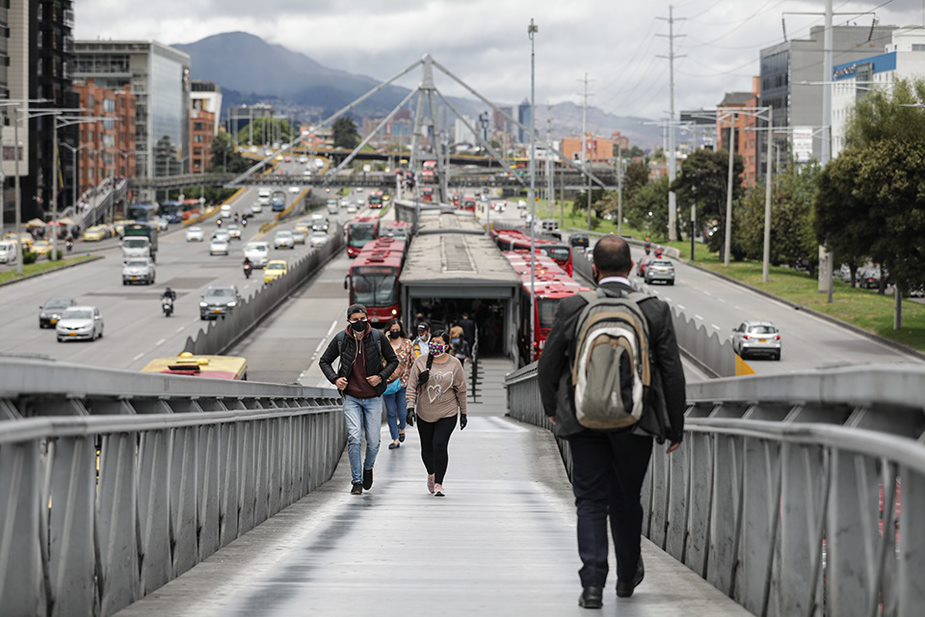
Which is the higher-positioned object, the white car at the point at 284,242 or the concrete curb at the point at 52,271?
the white car at the point at 284,242

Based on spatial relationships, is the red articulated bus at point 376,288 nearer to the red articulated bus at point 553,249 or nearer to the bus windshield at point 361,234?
the red articulated bus at point 553,249

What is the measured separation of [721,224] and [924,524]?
102m

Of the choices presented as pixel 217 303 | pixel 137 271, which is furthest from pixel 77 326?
pixel 137 271

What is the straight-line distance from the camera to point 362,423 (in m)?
15.0

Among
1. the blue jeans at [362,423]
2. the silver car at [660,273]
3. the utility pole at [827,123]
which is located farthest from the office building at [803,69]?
the blue jeans at [362,423]

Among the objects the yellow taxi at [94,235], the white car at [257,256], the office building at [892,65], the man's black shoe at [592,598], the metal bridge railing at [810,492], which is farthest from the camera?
the office building at [892,65]

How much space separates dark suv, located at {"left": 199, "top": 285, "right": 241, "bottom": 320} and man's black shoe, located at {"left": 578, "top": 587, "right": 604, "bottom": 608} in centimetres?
5724

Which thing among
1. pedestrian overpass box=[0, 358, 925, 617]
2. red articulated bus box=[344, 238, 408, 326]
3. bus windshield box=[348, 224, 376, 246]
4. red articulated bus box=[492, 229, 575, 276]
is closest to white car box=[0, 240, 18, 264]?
bus windshield box=[348, 224, 376, 246]

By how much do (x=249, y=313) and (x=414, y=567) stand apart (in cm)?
5057

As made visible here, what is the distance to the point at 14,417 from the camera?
5.44 metres

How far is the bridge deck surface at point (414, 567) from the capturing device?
7121mm

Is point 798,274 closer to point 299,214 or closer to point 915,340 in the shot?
point 915,340

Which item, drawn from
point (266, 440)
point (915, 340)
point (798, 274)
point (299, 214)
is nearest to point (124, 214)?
point (299, 214)

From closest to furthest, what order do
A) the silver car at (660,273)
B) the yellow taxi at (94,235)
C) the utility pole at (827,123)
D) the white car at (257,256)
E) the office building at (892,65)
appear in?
the utility pole at (827,123)
the silver car at (660,273)
the white car at (257,256)
the yellow taxi at (94,235)
the office building at (892,65)
